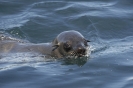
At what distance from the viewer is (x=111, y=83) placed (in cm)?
873

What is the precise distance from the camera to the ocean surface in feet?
29.5

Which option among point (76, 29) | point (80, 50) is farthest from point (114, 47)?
Result: point (76, 29)

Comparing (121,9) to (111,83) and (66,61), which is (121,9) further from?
(111,83)

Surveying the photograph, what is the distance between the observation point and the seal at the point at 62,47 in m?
10.3

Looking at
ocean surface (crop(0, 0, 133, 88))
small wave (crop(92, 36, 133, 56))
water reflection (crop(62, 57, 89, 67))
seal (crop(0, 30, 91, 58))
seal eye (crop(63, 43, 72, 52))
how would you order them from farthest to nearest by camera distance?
small wave (crop(92, 36, 133, 56)) → seal eye (crop(63, 43, 72, 52)) → seal (crop(0, 30, 91, 58)) → water reflection (crop(62, 57, 89, 67)) → ocean surface (crop(0, 0, 133, 88))

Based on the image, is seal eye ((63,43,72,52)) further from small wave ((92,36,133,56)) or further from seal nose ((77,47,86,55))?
small wave ((92,36,133,56))

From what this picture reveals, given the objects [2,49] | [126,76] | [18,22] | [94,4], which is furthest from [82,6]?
[126,76]

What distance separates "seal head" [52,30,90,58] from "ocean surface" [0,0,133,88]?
246 mm

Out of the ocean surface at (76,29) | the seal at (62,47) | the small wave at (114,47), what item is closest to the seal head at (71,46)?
the seal at (62,47)

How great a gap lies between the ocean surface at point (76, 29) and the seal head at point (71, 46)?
0.25 meters

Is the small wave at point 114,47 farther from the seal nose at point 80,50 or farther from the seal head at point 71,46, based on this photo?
the seal nose at point 80,50

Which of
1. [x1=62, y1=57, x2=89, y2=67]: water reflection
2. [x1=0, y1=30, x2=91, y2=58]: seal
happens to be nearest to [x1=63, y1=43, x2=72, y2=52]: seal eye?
[x1=0, y1=30, x2=91, y2=58]: seal

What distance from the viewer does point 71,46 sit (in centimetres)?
1037

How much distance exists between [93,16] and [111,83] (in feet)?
21.3
